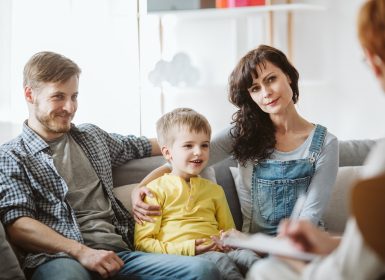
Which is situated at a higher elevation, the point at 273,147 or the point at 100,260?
the point at 273,147

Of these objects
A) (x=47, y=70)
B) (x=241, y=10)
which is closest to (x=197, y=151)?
(x=47, y=70)

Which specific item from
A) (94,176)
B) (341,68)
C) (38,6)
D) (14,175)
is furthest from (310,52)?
(14,175)

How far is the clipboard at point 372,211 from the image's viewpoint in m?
1.13

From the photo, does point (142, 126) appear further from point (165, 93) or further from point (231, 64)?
point (231, 64)

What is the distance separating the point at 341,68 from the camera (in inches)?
148

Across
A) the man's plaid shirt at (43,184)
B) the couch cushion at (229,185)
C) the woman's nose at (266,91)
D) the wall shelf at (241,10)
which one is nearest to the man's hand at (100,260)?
the man's plaid shirt at (43,184)

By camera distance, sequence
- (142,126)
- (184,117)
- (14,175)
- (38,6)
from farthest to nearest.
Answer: (142,126) < (38,6) < (184,117) < (14,175)

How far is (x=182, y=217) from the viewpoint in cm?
223

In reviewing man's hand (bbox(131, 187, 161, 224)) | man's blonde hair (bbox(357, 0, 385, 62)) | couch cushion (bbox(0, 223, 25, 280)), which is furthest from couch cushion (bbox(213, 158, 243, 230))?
man's blonde hair (bbox(357, 0, 385, 62))

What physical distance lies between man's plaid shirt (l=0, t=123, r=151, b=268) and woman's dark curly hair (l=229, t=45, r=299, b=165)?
48cm

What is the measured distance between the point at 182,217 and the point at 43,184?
0.48 m

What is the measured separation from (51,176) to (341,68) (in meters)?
2.09

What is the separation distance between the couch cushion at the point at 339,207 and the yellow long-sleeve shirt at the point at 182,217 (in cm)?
43

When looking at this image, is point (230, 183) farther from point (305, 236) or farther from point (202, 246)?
point (305, 236)
